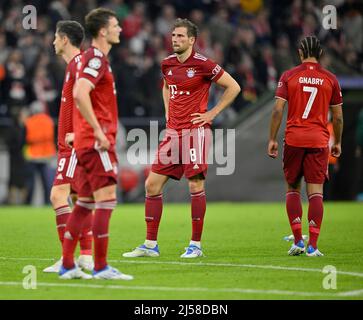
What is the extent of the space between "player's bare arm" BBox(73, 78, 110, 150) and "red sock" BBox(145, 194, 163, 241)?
2773mm

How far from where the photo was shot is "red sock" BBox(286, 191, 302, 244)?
1091 cm

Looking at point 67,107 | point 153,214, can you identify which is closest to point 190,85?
point 153,214

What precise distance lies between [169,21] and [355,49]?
4576 mm

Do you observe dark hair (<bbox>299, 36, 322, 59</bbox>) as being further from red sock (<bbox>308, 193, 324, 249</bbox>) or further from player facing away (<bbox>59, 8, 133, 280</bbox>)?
player facing away (<bbox>59, 8, 133, 280</bbox>)

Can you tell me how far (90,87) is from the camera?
8.20m

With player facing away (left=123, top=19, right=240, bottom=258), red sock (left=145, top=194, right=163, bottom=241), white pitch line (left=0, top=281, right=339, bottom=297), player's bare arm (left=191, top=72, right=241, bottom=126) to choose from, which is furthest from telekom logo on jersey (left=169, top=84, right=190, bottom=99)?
white pitch line (left=0, top=281, right=339, bottom=297)

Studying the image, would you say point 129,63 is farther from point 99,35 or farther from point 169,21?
point 99,35

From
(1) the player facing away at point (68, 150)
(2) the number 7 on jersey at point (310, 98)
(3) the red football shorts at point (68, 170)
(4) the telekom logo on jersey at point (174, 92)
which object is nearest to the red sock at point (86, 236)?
(1) the player facing away at point (68, 150)

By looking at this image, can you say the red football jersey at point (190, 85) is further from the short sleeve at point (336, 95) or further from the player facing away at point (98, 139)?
the player facing away at point (98, 139)

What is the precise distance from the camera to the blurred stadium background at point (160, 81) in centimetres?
2080

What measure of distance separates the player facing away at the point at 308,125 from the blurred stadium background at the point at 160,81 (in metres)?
8.81
